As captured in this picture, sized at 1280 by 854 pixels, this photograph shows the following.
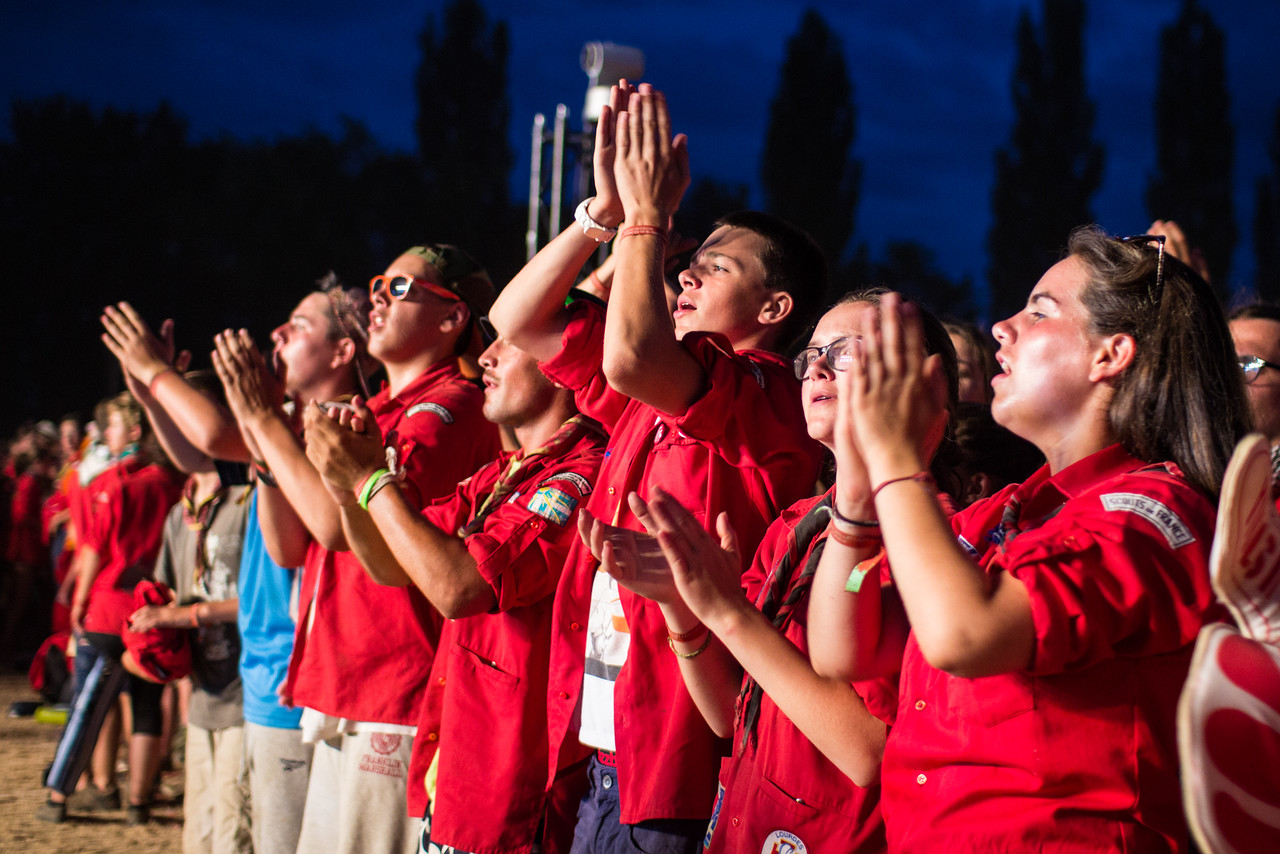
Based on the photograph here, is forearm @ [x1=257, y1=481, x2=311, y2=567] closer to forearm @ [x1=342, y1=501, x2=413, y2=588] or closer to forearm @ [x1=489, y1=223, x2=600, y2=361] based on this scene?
forearm @ [x1=342, y1=501, x2=413, y2=588]

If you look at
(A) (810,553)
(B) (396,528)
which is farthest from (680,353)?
(B) (396,528)

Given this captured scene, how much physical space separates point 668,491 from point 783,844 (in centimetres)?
86

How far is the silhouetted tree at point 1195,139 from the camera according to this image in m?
31.0

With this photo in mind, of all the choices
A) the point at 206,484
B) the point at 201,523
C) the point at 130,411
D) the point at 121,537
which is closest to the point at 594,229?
the point at 201,523

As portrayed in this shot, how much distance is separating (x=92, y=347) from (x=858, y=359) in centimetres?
2856

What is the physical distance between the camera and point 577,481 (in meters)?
3.06

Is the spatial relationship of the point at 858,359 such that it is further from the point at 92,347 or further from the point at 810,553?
the point at 92,347

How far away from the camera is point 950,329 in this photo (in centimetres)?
404

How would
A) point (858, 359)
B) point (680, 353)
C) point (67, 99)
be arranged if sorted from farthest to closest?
point (67, 99), point (680, 353), point (858, 359)

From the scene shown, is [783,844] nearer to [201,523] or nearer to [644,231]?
[644,231]

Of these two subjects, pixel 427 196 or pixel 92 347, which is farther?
pixel 427 196

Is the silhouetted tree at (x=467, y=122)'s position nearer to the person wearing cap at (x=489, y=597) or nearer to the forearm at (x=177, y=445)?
the forearm at (x=177, y=445)

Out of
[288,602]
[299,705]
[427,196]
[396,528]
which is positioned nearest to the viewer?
[396,528]

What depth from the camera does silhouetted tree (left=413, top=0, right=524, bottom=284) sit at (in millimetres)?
31266
